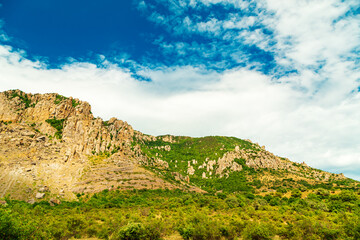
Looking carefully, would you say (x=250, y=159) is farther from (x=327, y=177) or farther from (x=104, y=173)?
(x=104, y=173)

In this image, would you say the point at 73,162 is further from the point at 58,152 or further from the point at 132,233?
the point at 132,233

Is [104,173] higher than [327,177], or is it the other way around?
[327,177]

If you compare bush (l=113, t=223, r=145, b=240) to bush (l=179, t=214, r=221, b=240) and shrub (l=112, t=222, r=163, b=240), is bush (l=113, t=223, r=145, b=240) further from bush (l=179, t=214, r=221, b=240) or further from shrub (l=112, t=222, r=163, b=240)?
bush (l=179, t=214, r=221, b=240)

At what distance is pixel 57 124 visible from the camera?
133250 millimetres

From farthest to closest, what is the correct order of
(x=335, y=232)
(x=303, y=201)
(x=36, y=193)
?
(x=36, y=193), (x=303, y=201), (x=335, y=232)

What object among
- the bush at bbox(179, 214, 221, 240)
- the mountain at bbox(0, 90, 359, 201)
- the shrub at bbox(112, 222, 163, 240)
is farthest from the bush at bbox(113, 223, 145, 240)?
the mountain at bbox(0, 90, 359, 201)

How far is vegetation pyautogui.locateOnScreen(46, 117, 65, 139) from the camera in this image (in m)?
126

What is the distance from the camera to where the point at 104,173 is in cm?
10925

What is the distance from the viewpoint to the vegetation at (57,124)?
414ft

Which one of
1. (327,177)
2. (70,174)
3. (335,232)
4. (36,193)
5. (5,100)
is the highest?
(5,100)

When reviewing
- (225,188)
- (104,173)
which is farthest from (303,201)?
(104,173)

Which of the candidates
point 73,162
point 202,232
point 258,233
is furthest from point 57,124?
point 258,233

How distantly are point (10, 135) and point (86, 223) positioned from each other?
10149 cm

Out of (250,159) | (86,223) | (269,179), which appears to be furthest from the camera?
(250,159)
